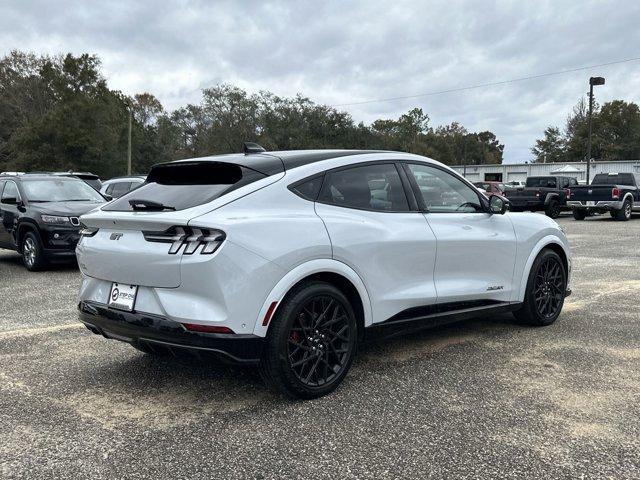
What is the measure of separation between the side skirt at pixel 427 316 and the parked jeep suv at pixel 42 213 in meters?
6.82

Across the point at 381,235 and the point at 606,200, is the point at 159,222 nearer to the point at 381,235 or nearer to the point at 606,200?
the point at 381,235

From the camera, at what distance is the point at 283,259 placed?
3.57 m

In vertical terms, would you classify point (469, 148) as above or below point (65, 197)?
above

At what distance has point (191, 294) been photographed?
345 cm

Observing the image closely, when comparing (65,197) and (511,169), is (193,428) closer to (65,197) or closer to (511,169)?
(65,197)

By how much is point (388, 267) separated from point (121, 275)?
5.97 feet

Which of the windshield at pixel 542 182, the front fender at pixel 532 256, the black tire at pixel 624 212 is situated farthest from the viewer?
the windshield at pixel 542 182

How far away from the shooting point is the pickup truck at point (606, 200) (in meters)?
21.0

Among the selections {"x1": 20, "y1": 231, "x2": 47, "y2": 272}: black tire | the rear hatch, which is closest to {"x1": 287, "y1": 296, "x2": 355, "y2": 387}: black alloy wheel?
the rear hatch

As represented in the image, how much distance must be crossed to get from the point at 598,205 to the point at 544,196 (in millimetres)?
2027

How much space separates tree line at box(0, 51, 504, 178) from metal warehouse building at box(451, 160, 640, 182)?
41.8ft

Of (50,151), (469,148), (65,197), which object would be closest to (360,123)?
(50,151)

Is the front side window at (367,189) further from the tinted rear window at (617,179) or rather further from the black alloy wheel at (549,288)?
the tinted rear window at (617,179)

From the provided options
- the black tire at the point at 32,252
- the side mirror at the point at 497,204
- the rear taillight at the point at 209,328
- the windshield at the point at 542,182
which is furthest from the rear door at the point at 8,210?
the windshield at the point at 542,182
